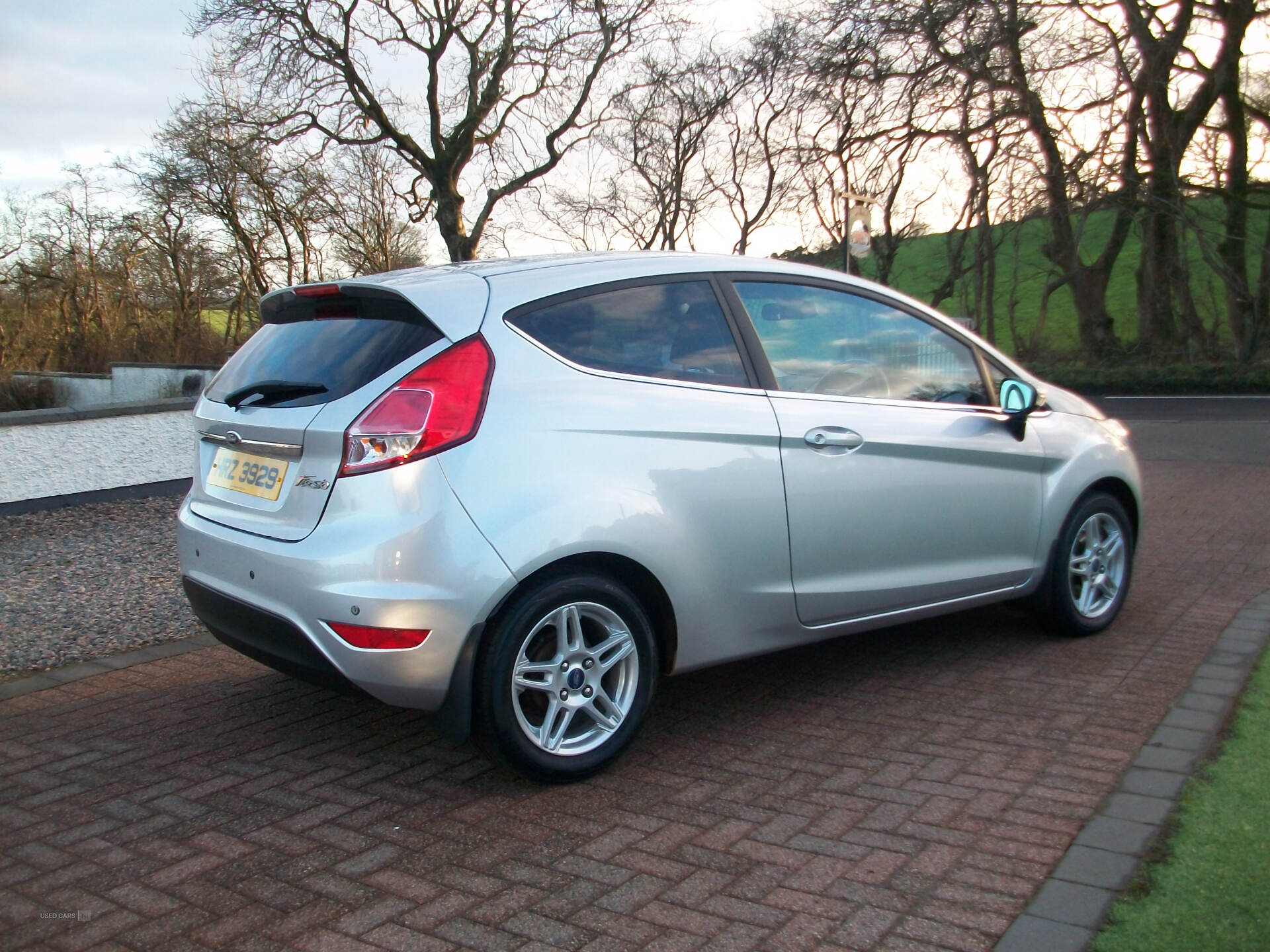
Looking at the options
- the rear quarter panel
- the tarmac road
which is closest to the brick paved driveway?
the rear quarter panel

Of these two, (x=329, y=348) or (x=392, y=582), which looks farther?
(x=329, y=348)

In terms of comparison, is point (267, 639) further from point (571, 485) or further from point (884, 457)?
point (884, 457)

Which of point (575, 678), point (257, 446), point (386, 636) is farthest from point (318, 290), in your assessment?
point (575, 678)

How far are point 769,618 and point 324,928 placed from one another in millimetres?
1943

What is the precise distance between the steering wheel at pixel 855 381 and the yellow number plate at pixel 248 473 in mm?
1994

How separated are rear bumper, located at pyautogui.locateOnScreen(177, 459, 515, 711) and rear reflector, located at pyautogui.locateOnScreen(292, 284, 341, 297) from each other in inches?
32.0

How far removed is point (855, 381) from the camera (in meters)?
4.57

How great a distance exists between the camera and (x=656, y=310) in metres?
4.11

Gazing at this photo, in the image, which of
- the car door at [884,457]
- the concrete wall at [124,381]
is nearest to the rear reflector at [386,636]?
the car door at [884,457]

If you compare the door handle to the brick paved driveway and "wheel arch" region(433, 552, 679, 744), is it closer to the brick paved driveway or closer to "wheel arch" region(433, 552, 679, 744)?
"wheel arch" region(433, 552, 679, 744)

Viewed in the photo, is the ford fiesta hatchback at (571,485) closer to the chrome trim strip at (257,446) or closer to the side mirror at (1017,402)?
the chrome trim strip at (257,446)

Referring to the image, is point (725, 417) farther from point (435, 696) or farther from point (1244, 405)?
point (1244, 405)

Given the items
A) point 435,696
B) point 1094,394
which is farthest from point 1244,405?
point 435,696

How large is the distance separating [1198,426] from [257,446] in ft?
49.1
